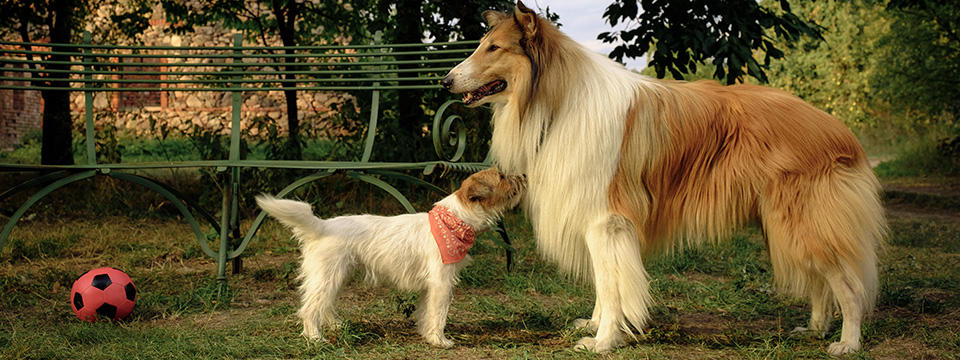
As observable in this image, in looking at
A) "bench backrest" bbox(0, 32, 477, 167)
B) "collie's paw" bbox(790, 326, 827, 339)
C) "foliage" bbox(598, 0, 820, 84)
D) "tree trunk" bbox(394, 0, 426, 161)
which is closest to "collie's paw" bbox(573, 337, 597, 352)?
"collie's paw" bbox(790, 326, 827, 339)

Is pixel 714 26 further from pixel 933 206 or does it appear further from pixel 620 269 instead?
pixel 933 206

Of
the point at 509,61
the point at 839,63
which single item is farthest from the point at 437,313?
the point at 839,63

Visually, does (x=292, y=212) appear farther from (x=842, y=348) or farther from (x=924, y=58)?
(x=924, y=58)

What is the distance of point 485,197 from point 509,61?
2.13 ft

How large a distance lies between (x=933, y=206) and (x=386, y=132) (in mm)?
7126

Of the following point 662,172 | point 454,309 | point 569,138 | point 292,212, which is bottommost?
point 454,309

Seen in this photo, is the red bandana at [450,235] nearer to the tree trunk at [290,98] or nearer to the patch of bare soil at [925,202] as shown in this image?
the tree trunk at [290,98]

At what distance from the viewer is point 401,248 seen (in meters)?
3.53

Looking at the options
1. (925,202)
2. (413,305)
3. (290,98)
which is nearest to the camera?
(413,305)

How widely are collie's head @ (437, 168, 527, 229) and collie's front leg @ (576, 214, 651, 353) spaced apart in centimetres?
45

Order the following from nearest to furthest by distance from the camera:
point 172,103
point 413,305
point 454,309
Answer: point 413,305 < point 454,309 < point 172,103

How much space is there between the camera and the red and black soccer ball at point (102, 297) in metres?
3.75

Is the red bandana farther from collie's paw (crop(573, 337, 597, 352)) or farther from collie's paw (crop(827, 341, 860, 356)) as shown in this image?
collie's paw (crop(827, 341, 860, 356))

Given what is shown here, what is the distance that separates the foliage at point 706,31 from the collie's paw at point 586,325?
11.4 ft
